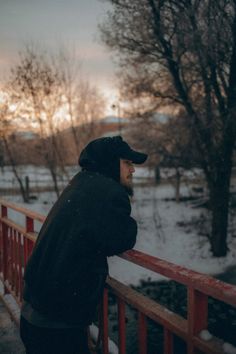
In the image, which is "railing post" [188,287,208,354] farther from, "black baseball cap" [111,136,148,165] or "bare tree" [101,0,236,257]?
"bare tree" [101,0,236,257]

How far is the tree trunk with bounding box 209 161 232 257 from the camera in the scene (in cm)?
1331

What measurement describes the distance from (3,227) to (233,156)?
1089cm

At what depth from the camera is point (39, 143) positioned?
2006 cm

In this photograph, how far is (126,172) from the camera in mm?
2236

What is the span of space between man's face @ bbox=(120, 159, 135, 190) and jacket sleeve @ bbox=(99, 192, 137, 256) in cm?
23

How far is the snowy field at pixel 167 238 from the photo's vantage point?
1290 cm

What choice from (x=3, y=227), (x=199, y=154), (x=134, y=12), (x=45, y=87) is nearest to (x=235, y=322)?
(x=199, y=154)

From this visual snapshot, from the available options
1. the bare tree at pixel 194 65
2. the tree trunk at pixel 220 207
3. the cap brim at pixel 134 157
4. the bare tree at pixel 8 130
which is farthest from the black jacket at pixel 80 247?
the bare tree at pixel 8 130

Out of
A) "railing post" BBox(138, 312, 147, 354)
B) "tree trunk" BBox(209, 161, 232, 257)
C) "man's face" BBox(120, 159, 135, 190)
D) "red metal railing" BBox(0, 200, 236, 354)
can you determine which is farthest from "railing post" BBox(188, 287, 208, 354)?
"tree trunk" BBox(209, 161, 232, 257)

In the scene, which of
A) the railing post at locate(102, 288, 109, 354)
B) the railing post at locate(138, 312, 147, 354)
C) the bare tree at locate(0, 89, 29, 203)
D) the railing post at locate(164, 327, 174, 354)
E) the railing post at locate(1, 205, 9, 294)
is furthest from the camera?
the bare tree at locate(0, 89, 29, 203)

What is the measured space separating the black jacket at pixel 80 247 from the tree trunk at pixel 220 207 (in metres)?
11.8

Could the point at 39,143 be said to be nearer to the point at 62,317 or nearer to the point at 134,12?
the point at 134,12

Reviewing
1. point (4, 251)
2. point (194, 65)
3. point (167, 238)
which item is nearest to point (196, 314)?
point (4, 251)

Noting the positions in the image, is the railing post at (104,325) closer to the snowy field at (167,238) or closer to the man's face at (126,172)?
the man's face at (126,172)
